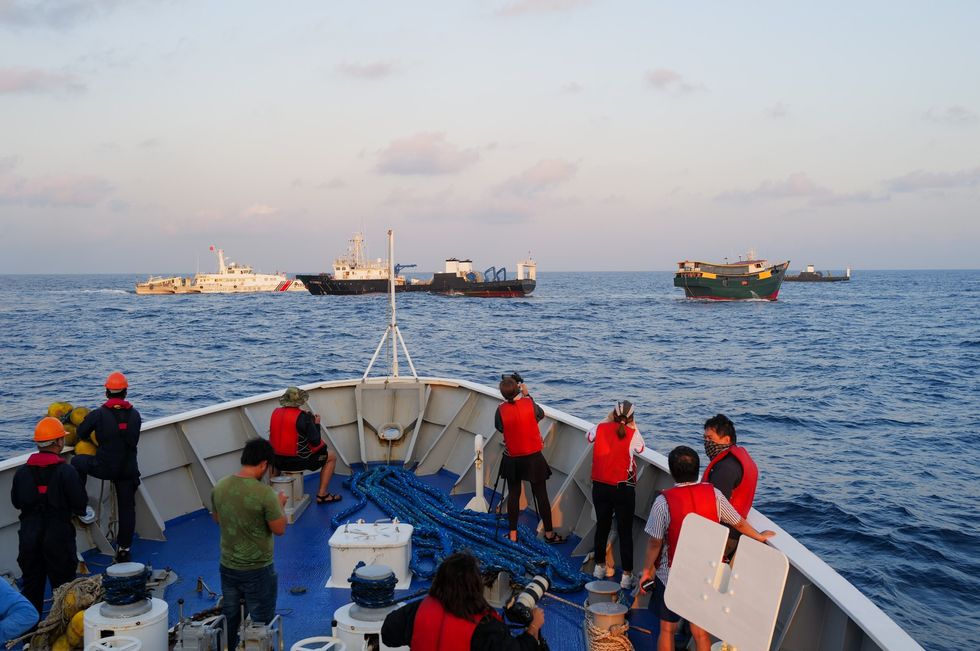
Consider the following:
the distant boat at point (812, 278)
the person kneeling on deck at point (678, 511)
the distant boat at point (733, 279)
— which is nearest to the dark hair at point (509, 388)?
the person kneeling on deck at point (678, 511)

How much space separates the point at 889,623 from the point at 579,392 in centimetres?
2337

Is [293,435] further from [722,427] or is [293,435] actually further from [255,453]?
[722,427]

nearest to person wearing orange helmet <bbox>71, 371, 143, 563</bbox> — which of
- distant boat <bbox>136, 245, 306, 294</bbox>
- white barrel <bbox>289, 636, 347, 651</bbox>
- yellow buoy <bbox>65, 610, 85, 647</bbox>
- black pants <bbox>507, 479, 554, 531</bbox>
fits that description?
yellow buoy <bbox>65, 610, 85, 647</bbox>

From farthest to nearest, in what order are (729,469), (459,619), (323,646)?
(729,469), (323,646), (459,619)

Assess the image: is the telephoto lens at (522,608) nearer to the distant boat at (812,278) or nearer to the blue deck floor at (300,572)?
the blue deck floor at (300,572)

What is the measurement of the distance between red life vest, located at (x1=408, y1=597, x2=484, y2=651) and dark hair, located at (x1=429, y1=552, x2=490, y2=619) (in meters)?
0.02

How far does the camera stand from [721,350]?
131ft

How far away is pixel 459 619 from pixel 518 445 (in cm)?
338

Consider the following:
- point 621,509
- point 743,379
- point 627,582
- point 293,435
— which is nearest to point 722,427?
point 621,509

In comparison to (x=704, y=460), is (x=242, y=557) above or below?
above

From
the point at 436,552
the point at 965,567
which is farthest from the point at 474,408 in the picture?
the point at 965,567

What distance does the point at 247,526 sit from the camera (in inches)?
167

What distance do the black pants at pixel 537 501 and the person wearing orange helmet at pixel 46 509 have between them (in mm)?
3043

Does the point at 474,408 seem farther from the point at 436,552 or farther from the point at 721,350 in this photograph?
the point at 721,350
